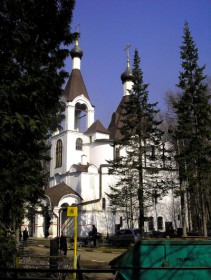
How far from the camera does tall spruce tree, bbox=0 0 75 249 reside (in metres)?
10.6

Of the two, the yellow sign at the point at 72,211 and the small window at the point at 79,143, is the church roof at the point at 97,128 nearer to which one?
the small window at the point at 79,143

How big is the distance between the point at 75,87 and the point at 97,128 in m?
7.00

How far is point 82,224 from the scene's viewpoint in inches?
1590

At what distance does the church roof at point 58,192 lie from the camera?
4036cm

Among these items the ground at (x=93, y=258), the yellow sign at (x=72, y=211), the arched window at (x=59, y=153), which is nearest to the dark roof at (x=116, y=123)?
the arched window at (x=59, y=153)

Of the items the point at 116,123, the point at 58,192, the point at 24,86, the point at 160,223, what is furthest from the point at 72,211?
the point at 116,123

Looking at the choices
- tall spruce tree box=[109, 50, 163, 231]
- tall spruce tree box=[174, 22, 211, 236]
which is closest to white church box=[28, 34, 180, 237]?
tall spruce tree box=[109, 50, 163, 231]

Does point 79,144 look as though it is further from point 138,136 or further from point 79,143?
point 138,136

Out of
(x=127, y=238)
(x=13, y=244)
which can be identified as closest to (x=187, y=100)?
(x=127, y=238)

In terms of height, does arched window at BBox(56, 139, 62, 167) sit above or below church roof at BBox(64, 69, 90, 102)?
below

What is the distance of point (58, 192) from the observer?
41969 millimetres

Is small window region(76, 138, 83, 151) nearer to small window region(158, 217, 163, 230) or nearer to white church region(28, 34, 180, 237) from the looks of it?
white church region(28, 34, 180, 237)

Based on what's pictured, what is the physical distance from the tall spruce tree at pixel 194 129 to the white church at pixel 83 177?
43.2ft

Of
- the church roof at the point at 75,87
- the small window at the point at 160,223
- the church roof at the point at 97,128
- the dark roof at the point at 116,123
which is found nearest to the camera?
the small window at the point at 160,223
